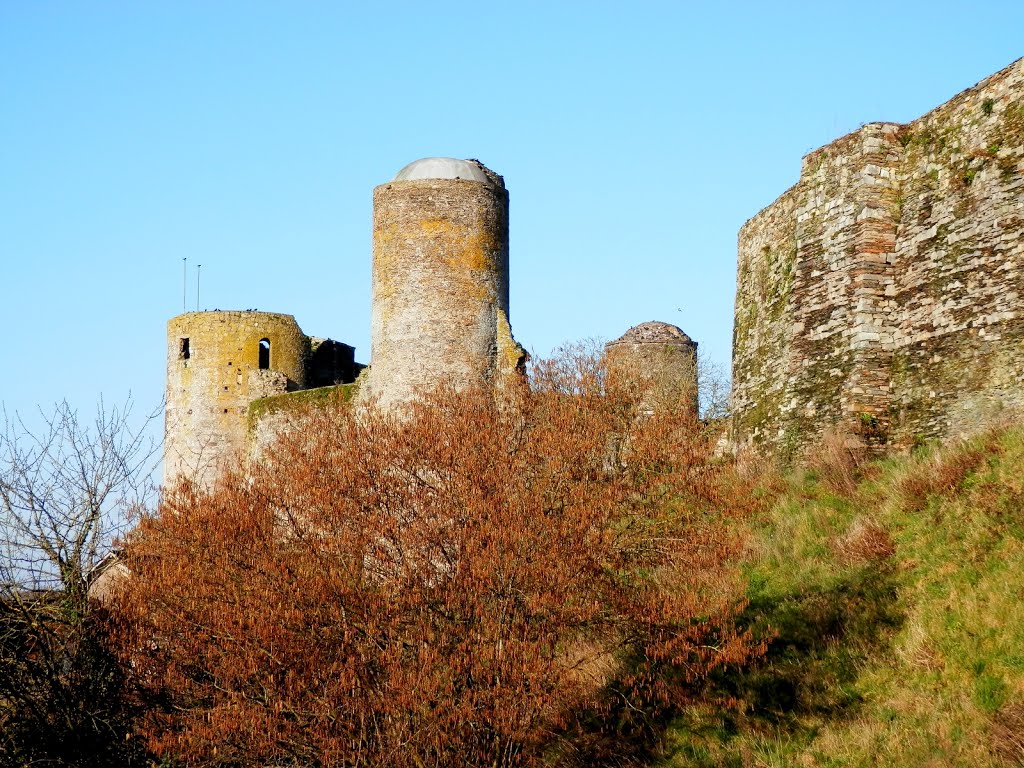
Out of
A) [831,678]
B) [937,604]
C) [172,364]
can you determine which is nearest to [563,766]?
[831,678]

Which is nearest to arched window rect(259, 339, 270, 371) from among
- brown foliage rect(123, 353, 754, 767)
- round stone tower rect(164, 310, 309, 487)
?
round stone tower rect(164, 310, 309, 487)

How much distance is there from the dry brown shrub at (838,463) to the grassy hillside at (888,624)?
26mm

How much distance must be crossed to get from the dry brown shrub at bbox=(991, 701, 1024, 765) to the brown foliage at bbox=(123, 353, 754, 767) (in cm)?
322

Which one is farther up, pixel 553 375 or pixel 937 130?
pixel 937 130

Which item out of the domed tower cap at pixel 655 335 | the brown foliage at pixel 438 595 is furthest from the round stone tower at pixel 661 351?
the brown foliage at pixel 438 595

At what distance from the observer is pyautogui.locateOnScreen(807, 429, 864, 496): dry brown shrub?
1598cm

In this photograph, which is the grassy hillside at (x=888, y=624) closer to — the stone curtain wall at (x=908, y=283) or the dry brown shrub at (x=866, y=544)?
the dry brown shrub at (x=866, y=544)

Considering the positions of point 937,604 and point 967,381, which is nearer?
point 937,604

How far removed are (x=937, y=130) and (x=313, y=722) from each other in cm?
1105

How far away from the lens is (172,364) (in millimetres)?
31453

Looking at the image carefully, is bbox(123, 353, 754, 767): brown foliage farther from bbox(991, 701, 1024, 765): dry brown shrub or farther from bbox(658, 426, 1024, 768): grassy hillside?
bbox(991, 701, 1024, 765): dry brown shrub

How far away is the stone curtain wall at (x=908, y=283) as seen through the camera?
15.0m

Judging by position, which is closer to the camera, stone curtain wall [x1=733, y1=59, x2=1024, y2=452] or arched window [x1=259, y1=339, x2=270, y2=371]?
stone curtain wall [x1=733, y1=59, x2=1024, y2=452]

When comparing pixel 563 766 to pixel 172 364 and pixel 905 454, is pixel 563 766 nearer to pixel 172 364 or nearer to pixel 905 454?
pixel 905 454
